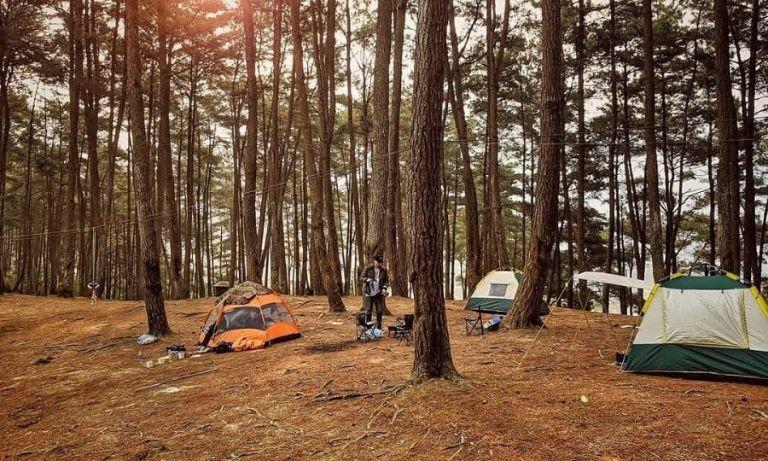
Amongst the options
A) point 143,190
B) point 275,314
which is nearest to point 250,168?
point 143,190

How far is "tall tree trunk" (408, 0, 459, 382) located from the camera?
5133 mm

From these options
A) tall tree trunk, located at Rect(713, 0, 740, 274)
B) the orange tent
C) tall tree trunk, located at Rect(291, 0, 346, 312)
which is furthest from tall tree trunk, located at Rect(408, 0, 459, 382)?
tall tree trunk, located at Rect(713, 0, 740, 274)

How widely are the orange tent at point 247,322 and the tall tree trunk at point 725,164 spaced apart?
10.1 meters

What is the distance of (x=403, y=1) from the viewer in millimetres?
12859

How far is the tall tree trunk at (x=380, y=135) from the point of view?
11.1 meters

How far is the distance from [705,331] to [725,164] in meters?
6.18

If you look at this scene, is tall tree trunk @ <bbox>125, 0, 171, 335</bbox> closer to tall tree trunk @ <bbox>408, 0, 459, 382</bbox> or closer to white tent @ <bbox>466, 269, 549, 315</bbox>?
tall tree trunk @ <bbox>408, 0, 459, 382</bbox>

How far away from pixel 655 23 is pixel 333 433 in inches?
735

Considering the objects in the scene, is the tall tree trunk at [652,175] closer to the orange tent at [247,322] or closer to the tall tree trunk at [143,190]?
the orange tent at [247,322]

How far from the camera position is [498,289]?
1252cm

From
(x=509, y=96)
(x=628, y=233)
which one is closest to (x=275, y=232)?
(x=509, y=96)

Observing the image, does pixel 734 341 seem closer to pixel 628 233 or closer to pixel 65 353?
pixel 65 353

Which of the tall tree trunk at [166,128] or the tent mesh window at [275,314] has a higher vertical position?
the tall tree trunk at [166,128]

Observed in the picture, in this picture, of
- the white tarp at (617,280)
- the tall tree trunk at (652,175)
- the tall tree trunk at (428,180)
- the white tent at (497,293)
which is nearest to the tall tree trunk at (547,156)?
the white tarp at (617,280)
